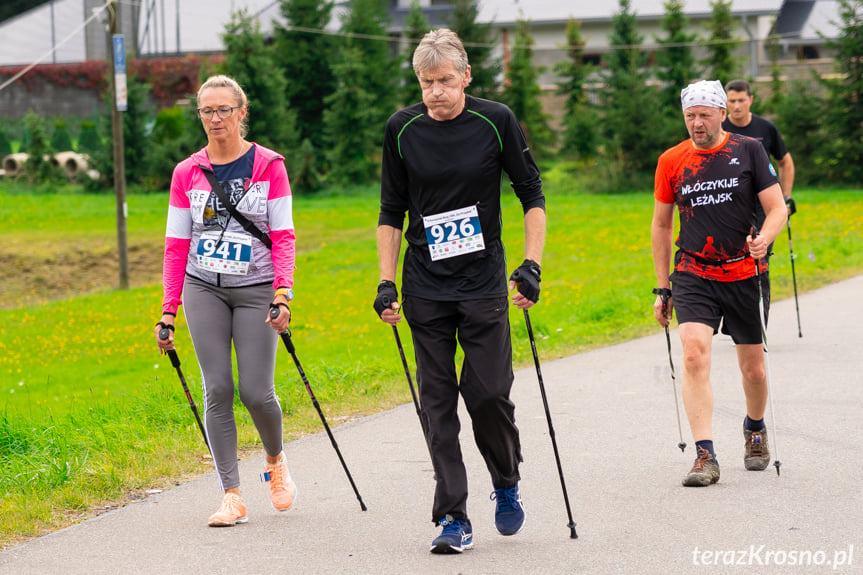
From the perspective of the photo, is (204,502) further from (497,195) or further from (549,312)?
(549,312)

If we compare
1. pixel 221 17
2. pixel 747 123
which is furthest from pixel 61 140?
pixel 747 123

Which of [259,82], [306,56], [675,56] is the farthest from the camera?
[306,56]

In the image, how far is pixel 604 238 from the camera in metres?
24.8

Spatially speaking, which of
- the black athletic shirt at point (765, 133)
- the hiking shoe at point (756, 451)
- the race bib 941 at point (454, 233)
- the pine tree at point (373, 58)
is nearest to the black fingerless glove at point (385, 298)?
the race bib 941 at point (454, 233)

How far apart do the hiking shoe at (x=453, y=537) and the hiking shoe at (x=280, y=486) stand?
106cm

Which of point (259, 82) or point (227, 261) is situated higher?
point (259, 82)

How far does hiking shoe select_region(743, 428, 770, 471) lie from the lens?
20.9 ft

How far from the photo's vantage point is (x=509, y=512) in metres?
5.17

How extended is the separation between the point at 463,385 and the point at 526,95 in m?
37.6

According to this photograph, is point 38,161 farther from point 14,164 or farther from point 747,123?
point 747,123

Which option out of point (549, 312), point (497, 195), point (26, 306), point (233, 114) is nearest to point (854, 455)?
point (497, 195)

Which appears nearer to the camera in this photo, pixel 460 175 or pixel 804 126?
pixel 460 175

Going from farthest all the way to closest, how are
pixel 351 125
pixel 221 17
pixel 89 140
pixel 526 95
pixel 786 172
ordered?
pixel 221 17 < pixel 89 140 < pixel 351 125 < pixel 526 95 < pixel 786 172

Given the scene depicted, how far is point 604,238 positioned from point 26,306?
1164cm
